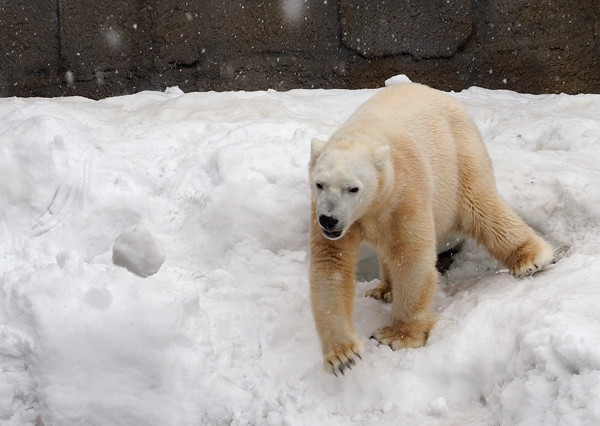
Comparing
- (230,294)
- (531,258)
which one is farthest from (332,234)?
(531,258)

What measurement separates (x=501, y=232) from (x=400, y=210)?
0.85m

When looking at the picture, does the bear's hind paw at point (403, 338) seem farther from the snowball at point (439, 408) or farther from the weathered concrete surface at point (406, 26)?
the weathered concrete surface at point (406, 26)

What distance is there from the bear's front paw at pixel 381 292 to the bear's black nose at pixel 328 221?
110cm

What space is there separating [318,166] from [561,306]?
1.11 meters

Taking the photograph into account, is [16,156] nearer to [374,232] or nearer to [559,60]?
[374,232]

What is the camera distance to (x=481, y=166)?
379cm

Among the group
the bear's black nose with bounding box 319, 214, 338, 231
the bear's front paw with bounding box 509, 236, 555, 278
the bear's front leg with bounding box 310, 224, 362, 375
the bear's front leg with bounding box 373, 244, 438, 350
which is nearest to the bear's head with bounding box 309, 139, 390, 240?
the bear's black nose with bounding box 319, 214, 338, 231

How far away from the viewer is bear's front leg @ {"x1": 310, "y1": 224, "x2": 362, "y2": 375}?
303 centimetres

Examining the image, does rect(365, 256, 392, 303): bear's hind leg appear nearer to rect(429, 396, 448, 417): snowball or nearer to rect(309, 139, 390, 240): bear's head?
rect(309, 139, 390, 240): bear's head

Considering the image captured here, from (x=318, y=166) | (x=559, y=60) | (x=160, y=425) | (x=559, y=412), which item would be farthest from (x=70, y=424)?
(x=559, y=60)

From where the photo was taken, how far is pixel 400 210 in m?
3.14

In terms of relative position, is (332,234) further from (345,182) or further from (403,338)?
(403,338)

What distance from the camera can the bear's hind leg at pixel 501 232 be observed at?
360 centimetres

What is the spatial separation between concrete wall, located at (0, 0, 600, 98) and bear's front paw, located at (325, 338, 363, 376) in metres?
3.69
